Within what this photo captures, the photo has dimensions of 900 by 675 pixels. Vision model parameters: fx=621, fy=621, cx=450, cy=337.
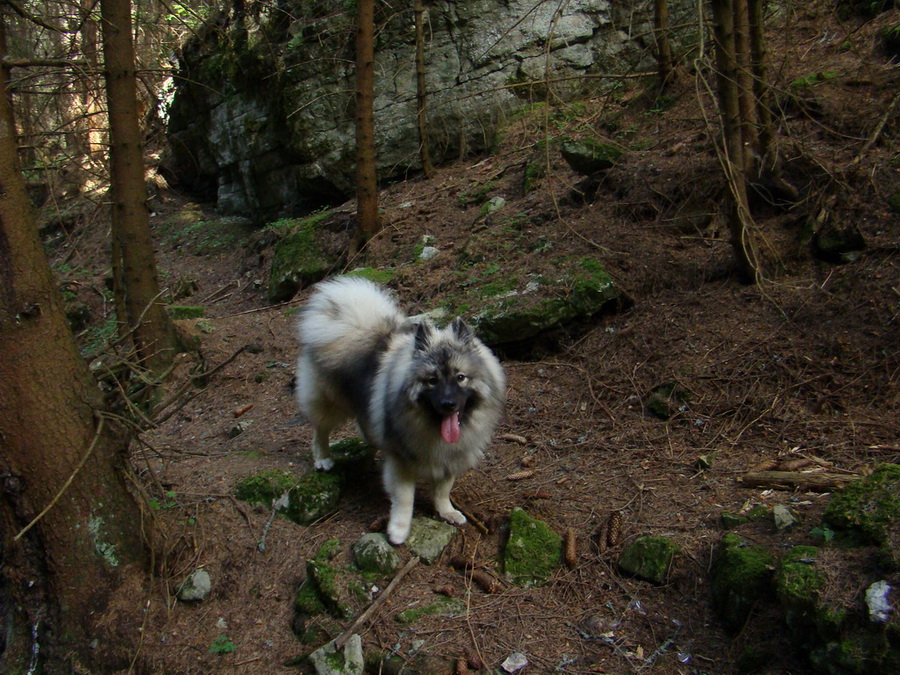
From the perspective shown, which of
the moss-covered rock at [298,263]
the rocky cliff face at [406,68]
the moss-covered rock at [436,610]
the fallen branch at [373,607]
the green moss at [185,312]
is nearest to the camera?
the fallen branch at [373,607]

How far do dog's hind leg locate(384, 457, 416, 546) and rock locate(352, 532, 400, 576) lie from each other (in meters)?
0.12

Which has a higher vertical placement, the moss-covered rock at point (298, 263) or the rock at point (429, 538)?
the moss-covered rock at point (298, 263)

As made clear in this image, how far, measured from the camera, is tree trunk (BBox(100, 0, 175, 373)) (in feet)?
21.9

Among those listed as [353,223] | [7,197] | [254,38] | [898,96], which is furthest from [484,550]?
[254,38]

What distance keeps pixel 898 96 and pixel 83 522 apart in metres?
7.58

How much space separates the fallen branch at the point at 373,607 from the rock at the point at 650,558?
1.32m

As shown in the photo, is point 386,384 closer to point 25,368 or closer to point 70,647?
point 25,368

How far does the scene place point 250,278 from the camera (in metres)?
11.8

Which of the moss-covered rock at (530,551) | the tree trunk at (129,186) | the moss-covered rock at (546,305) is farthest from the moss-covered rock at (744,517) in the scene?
the tree trunk at (129,186)

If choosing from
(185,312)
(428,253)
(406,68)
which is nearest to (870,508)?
(428,253)

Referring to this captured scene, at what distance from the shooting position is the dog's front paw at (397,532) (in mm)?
4090

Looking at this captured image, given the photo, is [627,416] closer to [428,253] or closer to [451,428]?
[451,428]

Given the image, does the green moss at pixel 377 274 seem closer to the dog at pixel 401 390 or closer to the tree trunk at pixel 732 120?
the dog at pixel 401 390

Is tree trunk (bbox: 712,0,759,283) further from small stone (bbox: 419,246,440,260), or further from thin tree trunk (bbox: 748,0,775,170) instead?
small stone (bbox: 419,246,440,260)
